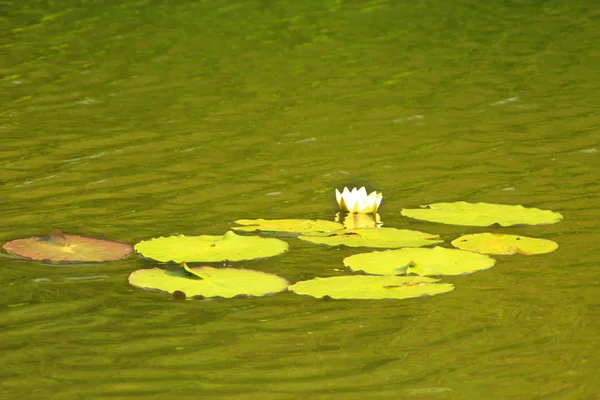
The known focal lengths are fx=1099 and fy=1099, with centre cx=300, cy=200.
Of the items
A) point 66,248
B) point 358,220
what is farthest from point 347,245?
point 66,248

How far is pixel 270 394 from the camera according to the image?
14.4ft

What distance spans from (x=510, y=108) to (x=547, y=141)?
129cm

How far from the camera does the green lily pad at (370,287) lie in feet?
17.9

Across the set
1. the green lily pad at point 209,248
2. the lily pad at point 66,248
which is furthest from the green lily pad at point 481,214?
the lily pad at point 66,248

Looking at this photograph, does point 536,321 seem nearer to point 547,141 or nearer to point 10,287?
point 10,287

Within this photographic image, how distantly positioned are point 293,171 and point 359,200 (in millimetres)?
1373

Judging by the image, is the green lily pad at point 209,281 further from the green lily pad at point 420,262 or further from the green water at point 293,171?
the green lily pad at point 420,262

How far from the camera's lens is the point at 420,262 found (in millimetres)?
5914

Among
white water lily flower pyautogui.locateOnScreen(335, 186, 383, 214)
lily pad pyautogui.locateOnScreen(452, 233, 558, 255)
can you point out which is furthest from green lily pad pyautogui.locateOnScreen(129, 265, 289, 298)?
white water lily flower pyautogui.locateOnScreen(335, 186, 383, 214)

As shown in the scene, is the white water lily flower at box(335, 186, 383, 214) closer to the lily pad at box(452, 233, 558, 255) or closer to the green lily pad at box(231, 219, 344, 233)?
the green lily pad at box(231, 219, 344, 233)

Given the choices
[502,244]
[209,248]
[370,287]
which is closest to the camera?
[370,287]

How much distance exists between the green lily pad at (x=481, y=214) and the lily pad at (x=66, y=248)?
1.94m

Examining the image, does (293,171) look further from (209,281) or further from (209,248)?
(209,281)

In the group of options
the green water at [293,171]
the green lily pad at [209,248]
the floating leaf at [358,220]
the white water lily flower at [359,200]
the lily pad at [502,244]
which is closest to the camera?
the green water at [293,171]
